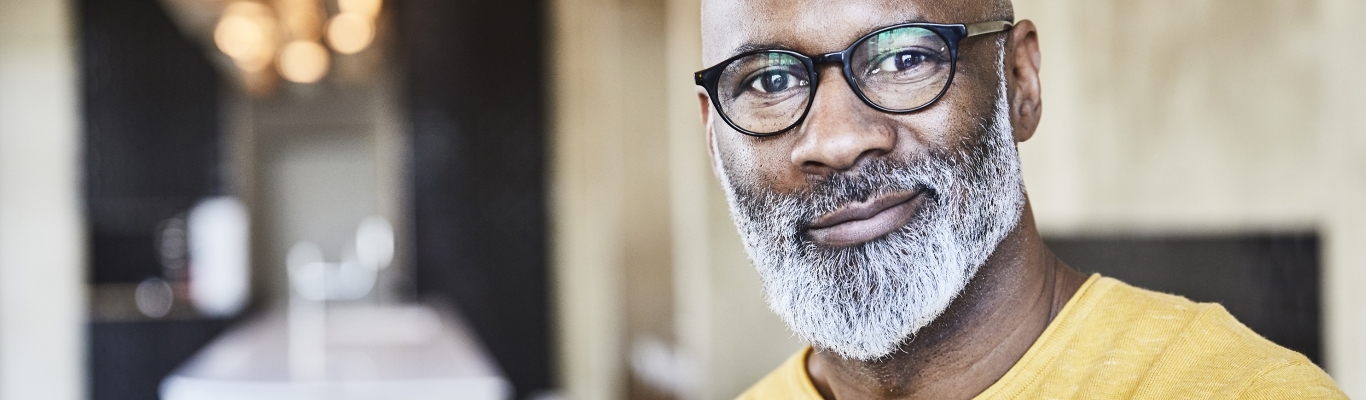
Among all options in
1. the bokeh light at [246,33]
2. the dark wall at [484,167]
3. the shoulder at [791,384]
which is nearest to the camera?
the shoulder at [791,384]

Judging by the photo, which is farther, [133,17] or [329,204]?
[329,204]

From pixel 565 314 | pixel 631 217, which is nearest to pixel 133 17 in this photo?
pixel 565 314

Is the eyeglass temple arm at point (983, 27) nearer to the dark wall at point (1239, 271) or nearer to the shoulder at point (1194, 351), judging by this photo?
the shoulder at point (1194, 351)

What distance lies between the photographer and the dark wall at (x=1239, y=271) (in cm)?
88

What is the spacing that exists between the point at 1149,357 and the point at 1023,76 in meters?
0.18

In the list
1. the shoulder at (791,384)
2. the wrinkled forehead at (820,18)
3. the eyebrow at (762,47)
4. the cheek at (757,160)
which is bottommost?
the shoulder at (791,384)

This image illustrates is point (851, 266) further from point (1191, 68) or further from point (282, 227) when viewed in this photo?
point (282, 227)

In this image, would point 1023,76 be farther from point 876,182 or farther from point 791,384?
point 791,384

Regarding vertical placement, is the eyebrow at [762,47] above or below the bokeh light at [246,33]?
below

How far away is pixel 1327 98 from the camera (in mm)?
841

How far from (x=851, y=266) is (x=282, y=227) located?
5513 mm

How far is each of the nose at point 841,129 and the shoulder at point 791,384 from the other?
243 mm

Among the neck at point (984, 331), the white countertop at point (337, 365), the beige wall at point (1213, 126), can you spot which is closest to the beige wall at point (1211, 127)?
the beige wall at point (1213, 126)

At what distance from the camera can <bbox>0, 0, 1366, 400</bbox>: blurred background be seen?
111 inches
